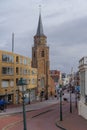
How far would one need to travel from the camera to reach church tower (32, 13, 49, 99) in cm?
10869

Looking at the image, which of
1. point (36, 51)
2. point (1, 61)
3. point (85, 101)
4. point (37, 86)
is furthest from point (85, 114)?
point (36, 51)

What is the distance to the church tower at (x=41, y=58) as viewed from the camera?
10869 cm

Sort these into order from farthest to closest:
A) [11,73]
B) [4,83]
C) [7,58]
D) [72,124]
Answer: [11,73] → [7,58] → [4,83] → [72,124]

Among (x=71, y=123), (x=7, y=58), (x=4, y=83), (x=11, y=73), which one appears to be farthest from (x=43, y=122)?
(x=11, y=73)

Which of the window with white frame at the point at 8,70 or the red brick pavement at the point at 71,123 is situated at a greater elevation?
the window with white frame at the point at 8,70

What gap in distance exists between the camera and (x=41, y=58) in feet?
A: 362

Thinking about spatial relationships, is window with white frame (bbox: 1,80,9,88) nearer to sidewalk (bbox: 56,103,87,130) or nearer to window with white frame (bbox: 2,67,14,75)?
window with white frame (bbox: 2,67,14,75)

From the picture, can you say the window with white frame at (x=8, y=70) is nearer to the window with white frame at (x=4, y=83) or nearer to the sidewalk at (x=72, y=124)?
the window with white frame at (x=4, y=83)

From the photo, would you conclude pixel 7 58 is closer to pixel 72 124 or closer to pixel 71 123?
pixel 71 123

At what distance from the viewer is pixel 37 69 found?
4195 inches

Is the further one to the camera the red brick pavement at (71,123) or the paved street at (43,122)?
the paved street at (43,122)

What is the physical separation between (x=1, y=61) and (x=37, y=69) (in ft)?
123

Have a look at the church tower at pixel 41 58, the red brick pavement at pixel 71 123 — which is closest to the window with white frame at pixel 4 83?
the red brick pavement at pixel 71 123

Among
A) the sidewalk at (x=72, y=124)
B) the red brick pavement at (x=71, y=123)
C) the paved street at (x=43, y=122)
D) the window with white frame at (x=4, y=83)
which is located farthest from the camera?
the window with white frame at (x=4, y=83)
